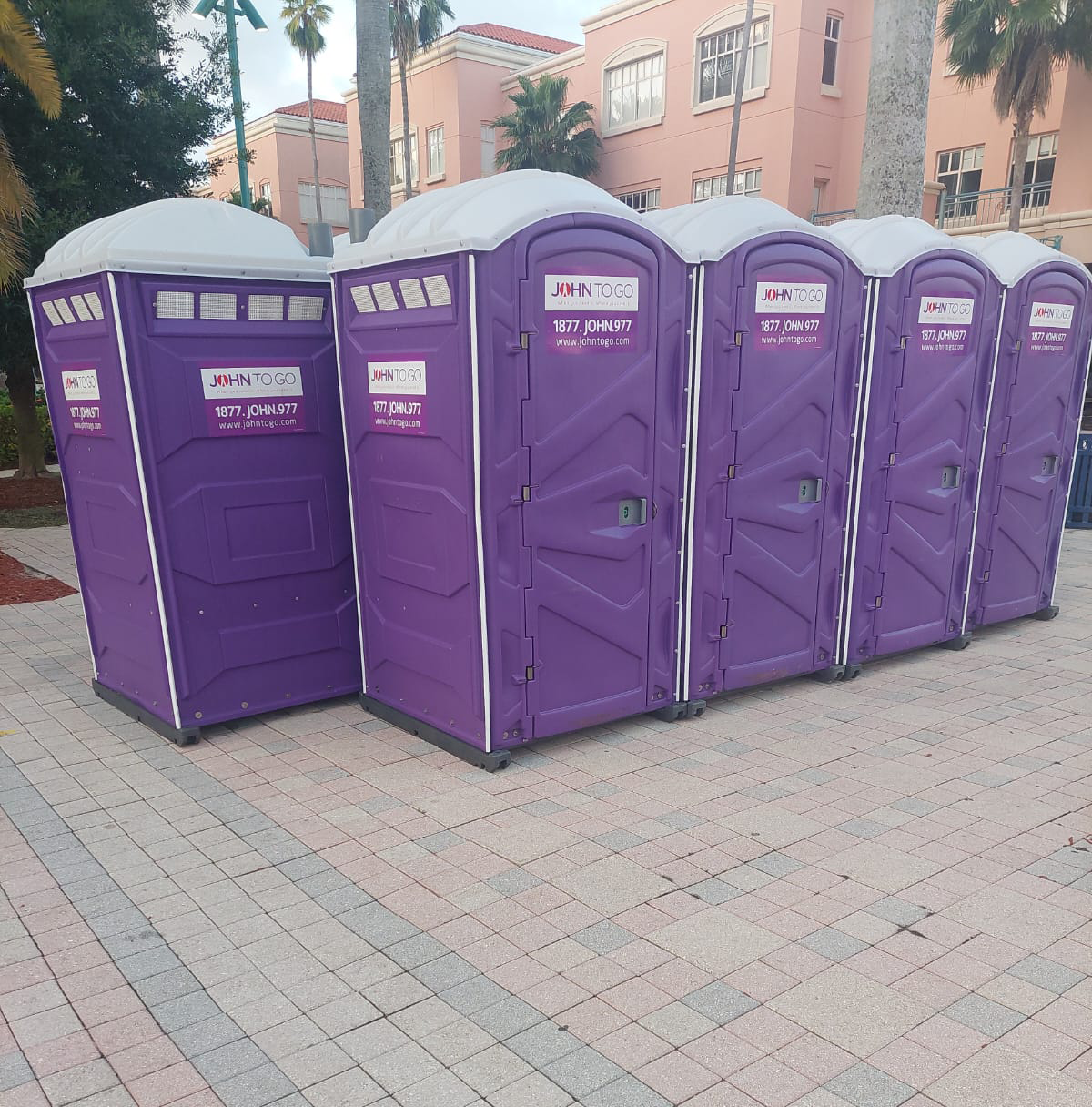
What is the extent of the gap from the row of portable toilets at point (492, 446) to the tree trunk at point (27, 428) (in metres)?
8.62

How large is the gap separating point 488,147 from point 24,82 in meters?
26.9

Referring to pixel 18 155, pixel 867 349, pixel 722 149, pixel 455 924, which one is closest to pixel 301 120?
pixel 722 149

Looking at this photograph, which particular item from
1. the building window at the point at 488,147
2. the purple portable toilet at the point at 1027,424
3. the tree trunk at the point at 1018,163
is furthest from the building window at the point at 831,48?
the purple portable toilet at the point at 1027,424

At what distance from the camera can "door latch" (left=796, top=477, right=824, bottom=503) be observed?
555 centimetres

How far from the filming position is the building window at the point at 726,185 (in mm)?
24750

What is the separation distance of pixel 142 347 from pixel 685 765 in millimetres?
3444

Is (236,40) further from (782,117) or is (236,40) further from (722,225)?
(782,117)

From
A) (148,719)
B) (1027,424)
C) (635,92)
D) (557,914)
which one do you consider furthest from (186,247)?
(635,92)

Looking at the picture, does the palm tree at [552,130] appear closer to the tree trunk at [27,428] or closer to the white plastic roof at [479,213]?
the tree trunk at [27,428]

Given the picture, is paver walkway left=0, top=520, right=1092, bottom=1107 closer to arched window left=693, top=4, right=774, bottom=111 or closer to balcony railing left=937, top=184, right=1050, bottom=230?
balcony railing left=937, top=184, right=1050, bottom=230

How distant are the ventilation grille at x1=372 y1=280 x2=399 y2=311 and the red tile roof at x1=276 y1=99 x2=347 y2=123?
127 ft

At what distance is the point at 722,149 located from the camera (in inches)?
1001

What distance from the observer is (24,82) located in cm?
838

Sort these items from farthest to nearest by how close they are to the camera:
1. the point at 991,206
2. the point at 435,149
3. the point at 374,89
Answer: the point at 435,149 → the point at 991,206 → the point at 374,89
